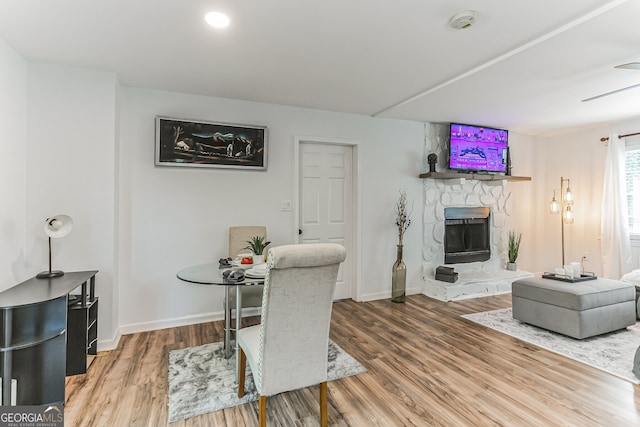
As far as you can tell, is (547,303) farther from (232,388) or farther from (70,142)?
(70,142)

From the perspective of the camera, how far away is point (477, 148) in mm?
4707

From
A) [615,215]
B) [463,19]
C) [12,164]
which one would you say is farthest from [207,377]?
[615,215]

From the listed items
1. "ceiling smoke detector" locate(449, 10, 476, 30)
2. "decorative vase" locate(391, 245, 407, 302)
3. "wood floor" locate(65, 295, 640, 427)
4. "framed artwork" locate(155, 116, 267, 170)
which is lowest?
"wood floor" locate(65, 295, 640, 427)

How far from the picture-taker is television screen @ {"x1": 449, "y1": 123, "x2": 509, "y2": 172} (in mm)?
4539

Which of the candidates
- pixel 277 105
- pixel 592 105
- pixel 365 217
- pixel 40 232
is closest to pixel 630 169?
pixel 592 105

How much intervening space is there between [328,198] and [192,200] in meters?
1.64

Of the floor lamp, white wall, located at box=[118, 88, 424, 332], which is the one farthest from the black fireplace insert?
white wall, located at box=[118, 88, 424, 332]

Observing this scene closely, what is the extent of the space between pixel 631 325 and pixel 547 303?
975 mm

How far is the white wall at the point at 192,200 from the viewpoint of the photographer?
3182 mm

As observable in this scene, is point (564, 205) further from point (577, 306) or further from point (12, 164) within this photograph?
point (12, 164)

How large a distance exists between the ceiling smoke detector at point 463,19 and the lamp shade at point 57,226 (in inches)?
120

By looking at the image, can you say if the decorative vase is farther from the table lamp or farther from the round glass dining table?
the table lamp

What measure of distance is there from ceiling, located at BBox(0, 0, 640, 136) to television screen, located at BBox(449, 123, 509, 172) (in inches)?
37.1

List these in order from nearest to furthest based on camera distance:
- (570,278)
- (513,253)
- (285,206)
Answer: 1. (570,278)
2. (285,206)
3. (513,253)
